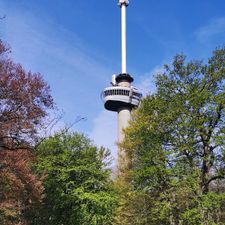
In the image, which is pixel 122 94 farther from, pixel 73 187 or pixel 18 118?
pixel 18 118

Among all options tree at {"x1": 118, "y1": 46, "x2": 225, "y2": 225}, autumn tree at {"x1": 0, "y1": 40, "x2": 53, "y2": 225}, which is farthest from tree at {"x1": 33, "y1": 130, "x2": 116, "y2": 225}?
autumn tree at {"x1": 0, "y1": 40, "x2": 53, "y2": 225}

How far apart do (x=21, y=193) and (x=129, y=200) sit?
15.5 meters

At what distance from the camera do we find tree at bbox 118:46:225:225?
22969 mm

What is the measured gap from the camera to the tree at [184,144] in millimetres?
22969

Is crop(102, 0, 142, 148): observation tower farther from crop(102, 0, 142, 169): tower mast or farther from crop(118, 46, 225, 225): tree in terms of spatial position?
crop(118, 46, 225, 225): tree

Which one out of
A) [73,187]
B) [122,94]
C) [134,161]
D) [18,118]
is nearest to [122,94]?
[122,94]

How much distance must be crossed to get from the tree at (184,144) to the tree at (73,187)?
36.0 feet

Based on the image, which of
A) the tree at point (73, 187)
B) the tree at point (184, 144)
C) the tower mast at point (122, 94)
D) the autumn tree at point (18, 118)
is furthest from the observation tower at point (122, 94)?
the autumn tree at point (18, 118)

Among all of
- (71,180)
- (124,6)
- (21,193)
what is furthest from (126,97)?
(21,193)

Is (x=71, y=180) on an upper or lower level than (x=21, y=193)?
upper

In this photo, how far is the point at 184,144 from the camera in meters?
23.6

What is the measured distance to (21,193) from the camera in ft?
59.0

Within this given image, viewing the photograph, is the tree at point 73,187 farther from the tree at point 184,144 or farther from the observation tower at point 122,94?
the observation tower at point 122,94

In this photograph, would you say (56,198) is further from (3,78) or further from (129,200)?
(3,78)
